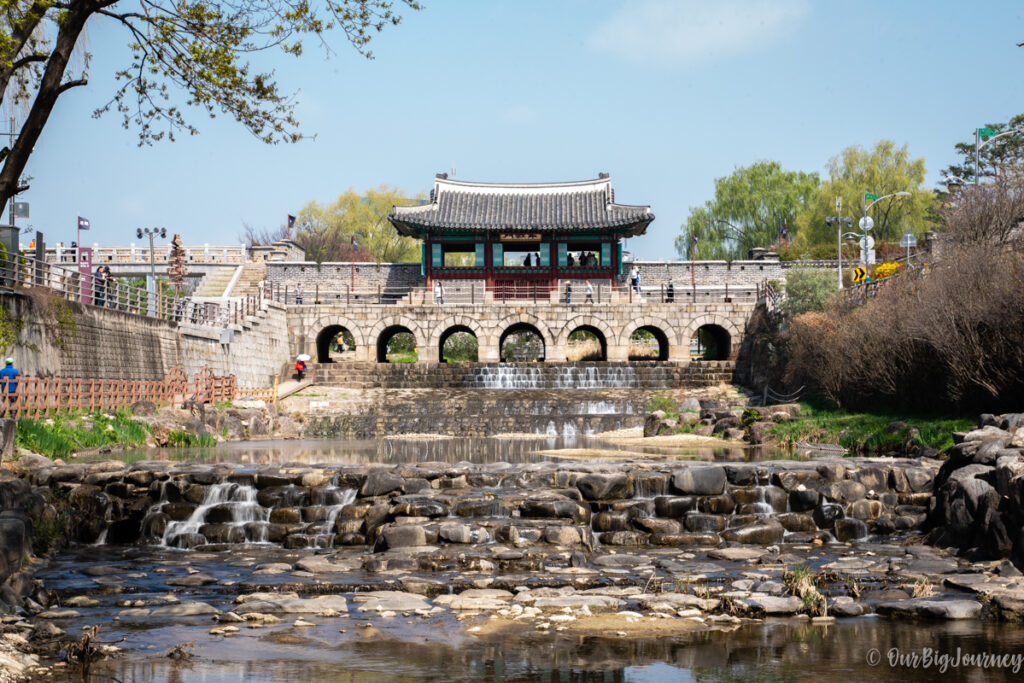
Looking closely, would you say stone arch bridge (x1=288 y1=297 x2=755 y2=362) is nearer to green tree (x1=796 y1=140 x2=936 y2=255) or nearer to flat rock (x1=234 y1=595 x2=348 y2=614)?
green tree (x1=796 y1=140 x2=936 y2=255)

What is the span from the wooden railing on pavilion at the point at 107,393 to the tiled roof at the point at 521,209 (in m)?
16.0

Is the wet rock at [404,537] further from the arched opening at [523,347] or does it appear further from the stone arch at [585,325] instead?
the arched opening at [523,347]

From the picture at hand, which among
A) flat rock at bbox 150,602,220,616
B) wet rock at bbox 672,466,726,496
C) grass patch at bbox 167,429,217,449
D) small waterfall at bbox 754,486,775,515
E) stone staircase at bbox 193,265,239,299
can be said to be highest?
A: stone staircase at bbox 193,265,239,299

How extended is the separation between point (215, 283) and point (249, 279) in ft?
6.34

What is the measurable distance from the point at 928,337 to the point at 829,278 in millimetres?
14862

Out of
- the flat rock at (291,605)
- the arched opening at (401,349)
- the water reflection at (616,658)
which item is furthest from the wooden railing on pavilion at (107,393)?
A: the arched opening at (401,349)

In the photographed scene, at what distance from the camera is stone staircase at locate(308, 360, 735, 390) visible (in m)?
35.4

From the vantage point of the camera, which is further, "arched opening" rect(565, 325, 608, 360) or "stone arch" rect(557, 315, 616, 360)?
"arched opening" rect(565, 325, 608, 360)

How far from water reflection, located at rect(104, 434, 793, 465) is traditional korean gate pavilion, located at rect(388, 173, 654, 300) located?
20697 mm

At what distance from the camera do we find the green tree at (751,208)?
65.2 metres

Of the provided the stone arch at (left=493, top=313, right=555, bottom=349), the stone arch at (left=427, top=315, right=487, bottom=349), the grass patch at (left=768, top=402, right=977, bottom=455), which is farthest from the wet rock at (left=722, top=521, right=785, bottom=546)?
the stone arch at (left=427, top=315, right=487, bottom=349)

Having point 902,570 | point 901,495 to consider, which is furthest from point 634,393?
point 902,570

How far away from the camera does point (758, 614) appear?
28.2ft

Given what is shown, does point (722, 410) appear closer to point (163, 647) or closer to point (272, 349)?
point (272, 349)
